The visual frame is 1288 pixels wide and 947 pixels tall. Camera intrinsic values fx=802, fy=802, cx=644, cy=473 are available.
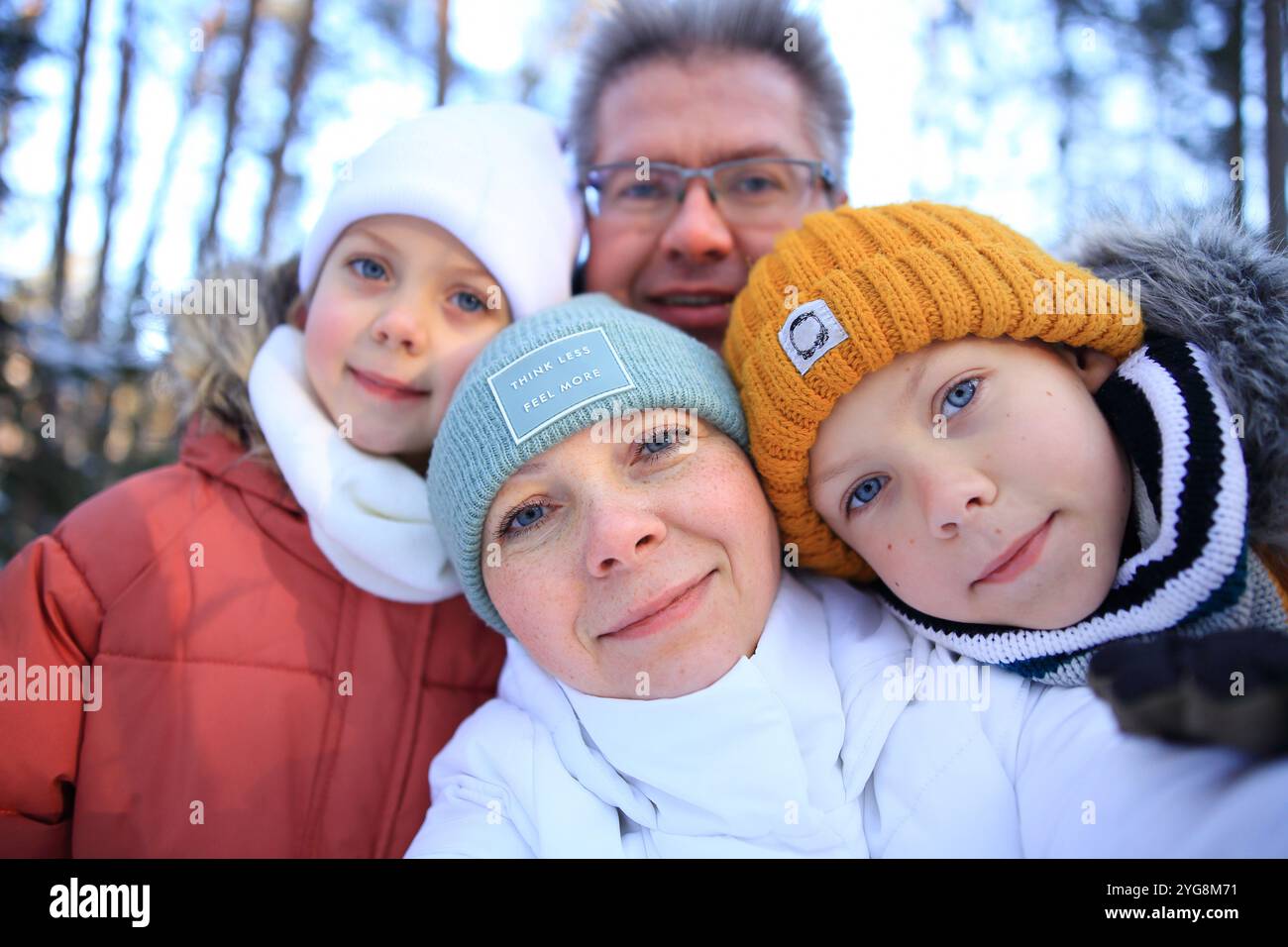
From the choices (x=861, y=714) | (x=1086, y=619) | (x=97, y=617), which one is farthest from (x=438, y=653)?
(x=1086, y=619)

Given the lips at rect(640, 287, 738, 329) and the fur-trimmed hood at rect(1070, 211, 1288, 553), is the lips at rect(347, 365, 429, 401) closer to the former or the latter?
the lips at rect(640, 287, 738, 329)

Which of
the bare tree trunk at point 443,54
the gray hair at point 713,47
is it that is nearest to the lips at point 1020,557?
the gray hair at point 713,47

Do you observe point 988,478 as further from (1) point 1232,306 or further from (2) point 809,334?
(1) point 1232,306

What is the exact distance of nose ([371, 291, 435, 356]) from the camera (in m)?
2.03

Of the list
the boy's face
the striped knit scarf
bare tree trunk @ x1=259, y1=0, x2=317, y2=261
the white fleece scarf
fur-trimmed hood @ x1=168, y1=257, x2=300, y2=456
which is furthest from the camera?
bare tree trunk @ x1=259, y1=0, x2=317, y2=261

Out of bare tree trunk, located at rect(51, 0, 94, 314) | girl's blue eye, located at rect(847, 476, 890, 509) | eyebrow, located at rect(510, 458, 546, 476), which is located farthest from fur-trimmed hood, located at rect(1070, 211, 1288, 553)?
bare tree trunk, located at rect(51, 0, 94, 314)

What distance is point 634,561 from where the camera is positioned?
1.50 meters

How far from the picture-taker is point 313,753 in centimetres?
191

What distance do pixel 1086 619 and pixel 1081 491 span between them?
0.80 ft

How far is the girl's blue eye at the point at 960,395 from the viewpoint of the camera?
1.54 m

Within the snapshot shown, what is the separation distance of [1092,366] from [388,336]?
163 centimetres

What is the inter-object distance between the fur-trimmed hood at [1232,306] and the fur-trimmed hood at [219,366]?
87.7 inches
